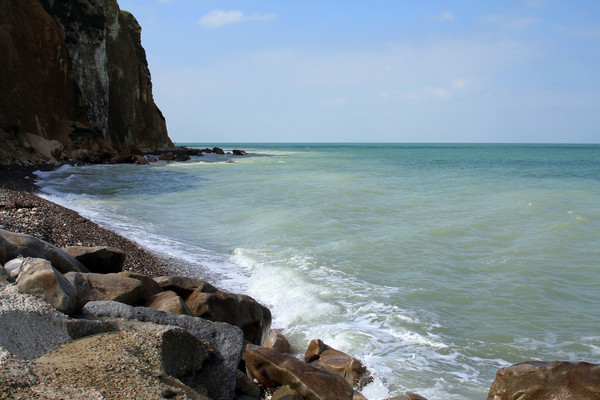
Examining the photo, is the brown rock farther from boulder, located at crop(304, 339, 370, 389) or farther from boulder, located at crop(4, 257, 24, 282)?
boulder, located at crop(4, 257, 24, 282)

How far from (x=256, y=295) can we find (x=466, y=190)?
679 inches

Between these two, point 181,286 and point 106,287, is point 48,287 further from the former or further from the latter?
point 181,286

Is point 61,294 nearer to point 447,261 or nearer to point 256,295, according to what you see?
point 256,295

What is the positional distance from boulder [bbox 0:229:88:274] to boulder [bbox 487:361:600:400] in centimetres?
433

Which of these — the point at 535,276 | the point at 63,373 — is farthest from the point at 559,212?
the point at 63,373

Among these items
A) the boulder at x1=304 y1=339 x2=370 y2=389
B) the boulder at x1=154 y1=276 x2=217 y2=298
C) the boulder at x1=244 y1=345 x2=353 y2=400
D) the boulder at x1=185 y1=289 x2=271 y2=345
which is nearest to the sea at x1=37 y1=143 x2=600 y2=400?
the boulder at x1=304 y1=339 x2=370 y2=389

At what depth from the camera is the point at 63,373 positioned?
8.58 feet

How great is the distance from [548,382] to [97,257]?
493 centimetres

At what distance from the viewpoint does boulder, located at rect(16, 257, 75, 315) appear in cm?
341

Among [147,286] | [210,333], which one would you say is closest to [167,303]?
[147,286]

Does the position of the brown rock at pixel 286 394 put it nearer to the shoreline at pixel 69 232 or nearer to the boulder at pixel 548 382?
the boulder at pixel 548 382

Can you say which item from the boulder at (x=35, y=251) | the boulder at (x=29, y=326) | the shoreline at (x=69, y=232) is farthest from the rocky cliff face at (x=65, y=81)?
the boulder at (x=29, y=326)

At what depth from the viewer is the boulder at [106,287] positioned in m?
4.23

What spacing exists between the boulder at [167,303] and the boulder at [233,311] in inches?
16.3
